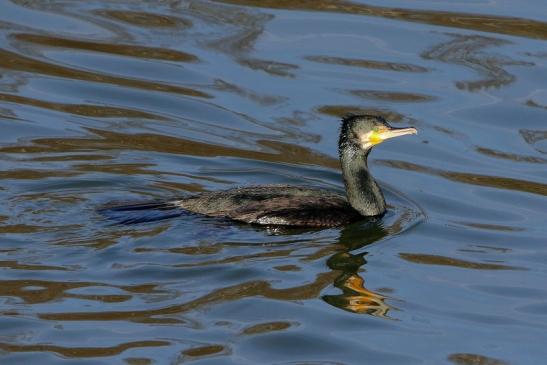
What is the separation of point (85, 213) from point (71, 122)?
2.53m

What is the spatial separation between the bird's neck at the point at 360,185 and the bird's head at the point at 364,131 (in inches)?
2.3

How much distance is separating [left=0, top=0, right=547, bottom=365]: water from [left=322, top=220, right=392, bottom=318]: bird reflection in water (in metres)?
0.02

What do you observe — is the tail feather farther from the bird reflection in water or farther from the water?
the bird reflection in water

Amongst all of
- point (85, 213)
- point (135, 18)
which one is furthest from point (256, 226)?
point (135, 18)

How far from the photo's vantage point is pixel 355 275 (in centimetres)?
1085

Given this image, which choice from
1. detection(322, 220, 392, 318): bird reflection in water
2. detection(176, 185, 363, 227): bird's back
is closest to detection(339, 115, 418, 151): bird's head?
detection(176, 185, 363, 227): bird's back

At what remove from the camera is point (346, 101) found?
14.7 meters

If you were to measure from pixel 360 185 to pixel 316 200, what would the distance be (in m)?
0.45

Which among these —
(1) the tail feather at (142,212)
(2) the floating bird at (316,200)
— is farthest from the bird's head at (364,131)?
(1) the tail feather at (142,212)

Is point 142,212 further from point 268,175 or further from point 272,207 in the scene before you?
point 268,175

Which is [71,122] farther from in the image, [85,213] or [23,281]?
[23,281]

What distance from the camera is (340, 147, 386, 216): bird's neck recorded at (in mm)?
12008

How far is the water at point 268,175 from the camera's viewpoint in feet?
31.4

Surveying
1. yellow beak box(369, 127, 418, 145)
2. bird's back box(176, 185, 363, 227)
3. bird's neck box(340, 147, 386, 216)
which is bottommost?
bird's back box(176, 185, 363, 227)
